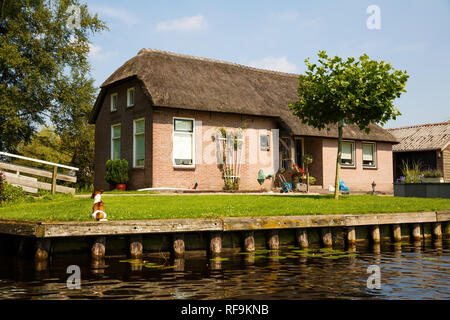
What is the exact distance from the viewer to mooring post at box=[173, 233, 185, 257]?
9.09 meters

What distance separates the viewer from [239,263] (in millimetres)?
8555

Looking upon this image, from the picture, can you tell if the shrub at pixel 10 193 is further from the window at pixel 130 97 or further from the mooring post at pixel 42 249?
the window at pixel 130 97

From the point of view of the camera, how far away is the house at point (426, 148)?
2888 cm

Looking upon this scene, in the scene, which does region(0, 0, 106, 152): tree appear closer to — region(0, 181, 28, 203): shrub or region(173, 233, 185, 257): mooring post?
region(0, 181, 28, 203): shrub

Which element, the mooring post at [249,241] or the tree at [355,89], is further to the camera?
the tree at [355,89]

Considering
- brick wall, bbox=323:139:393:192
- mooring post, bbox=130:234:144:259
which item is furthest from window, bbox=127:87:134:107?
mooring post, bbox=130:234:144:259

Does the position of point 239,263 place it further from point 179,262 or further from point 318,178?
point 318,178

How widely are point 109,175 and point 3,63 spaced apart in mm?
7716

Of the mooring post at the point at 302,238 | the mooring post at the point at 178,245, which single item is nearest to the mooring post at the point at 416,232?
the mooring post at the point at 302,238

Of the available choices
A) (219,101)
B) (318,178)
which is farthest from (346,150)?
(219,101)

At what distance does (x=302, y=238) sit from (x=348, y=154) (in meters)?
14.2

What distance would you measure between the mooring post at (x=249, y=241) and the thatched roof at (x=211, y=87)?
9.00 meters

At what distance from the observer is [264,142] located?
20750 millimetres

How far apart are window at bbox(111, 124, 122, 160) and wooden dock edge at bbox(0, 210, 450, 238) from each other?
38.3 ft
